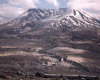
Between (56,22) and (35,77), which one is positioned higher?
(56,22)

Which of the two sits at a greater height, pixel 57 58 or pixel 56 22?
pixel 56 22

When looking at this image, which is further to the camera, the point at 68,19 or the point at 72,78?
the point at 68,19

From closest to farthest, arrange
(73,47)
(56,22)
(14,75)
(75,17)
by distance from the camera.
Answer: (14,75) < (73,47) < (56,22) < (75,17)

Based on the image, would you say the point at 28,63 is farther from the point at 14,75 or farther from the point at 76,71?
the point at 14,75

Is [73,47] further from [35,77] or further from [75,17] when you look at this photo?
[75,17]

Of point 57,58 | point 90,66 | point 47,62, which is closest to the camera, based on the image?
point 90,66

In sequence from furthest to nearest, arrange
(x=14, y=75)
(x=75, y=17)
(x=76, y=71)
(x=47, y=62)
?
1. (x=75, y=17)
2. (x=47, y=62)
3. (x=76, y=71)
4. (x=14, y=75)

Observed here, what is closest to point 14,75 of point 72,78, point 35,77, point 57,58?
point 35,77

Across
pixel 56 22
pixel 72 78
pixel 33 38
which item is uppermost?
pixel 56 22

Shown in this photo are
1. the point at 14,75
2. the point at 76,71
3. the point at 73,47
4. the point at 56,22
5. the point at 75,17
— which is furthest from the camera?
the point at 75,17

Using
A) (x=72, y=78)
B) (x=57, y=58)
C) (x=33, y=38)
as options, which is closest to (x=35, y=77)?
(x=72, y=78)
